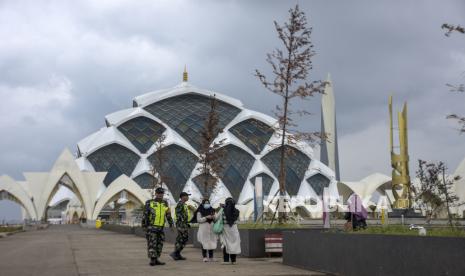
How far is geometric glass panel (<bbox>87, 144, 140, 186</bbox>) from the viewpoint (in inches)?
3137

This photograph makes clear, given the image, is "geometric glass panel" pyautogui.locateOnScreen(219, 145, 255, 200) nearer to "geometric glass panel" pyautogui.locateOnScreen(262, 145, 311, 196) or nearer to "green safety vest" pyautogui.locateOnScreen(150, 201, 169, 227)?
"geometric glass panel" pyautogui.locateOnScreen(262, 145, 311, 196)

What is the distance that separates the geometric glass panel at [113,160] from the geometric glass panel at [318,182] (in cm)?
2438

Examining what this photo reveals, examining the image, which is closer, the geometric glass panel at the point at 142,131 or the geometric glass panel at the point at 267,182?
the geometric glass panel at the point at 267,182

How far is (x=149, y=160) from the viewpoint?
8038 centimetres

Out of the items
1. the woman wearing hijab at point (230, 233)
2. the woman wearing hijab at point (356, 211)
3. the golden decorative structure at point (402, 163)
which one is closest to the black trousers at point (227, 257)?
the woman wearing hijab at point (230, 233)

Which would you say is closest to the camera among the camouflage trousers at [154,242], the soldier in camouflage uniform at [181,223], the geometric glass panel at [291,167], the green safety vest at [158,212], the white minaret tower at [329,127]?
the camouflage trousers at [154,242]

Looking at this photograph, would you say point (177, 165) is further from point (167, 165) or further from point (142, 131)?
point (142, 131)

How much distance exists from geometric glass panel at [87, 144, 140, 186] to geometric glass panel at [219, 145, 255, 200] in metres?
11.9

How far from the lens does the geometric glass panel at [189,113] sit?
8344 cm

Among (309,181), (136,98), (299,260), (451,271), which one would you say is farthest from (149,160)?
(451,271)

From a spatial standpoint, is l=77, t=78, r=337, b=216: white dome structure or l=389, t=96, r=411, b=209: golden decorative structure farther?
l=77, t=78, r=337, b=216: white dome structure

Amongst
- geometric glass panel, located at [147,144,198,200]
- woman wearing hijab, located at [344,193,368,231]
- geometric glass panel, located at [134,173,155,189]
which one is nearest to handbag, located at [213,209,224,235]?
woman wearing hijab, located at [344,193,368,231]

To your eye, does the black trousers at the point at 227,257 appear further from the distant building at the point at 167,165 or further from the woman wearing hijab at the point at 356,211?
the distant building at the point at 167,165

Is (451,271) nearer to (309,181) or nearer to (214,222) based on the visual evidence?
(214,222)
